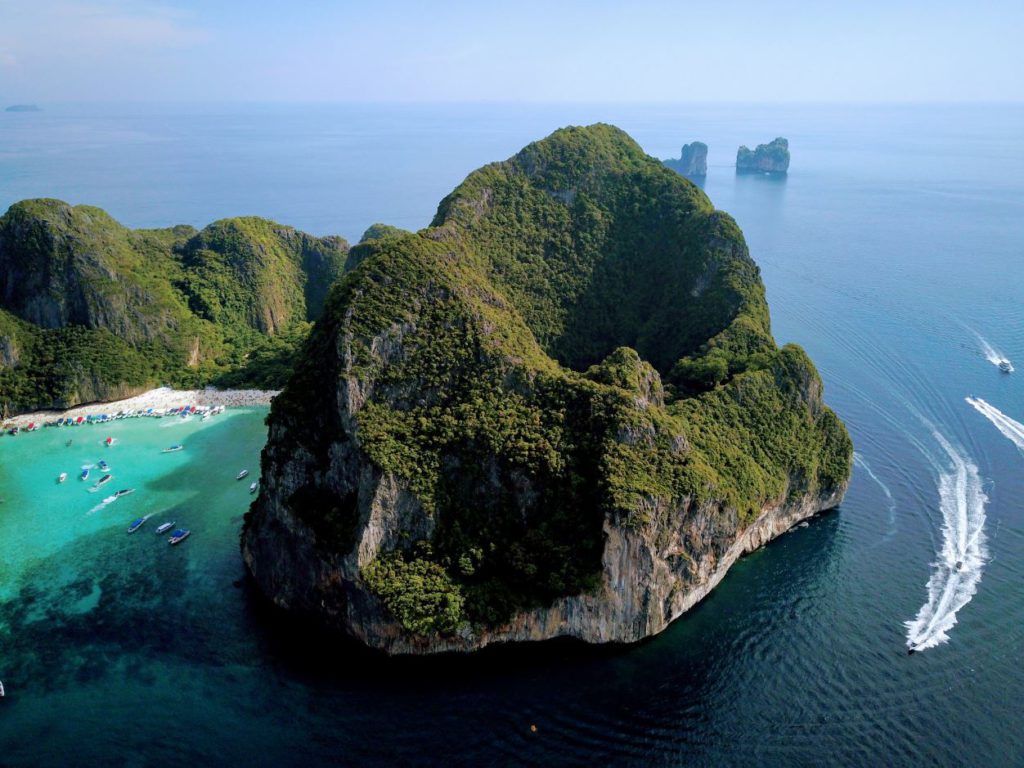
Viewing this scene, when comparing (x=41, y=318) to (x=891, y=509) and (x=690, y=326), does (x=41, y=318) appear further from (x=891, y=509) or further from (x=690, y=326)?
(x=891, y=509)

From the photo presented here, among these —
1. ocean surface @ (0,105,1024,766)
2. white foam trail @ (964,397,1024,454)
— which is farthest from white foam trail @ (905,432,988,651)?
white foam trail @ (964,397,1024,454)

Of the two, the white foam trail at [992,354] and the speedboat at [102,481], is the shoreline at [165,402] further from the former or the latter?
the white foam trail at [992,354]

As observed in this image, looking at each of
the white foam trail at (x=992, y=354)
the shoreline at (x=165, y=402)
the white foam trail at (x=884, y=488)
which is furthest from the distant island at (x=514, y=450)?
the white foam trail at (x=992, y=354)

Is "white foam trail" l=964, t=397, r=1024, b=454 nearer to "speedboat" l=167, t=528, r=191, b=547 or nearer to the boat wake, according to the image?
the boat wake

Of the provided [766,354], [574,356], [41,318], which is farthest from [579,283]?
[41,318]

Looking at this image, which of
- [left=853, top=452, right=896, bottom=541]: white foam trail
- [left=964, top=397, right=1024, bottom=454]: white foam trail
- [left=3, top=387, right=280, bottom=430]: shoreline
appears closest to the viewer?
[left=853, top=452, right=896, bottom=541]: white foam trail

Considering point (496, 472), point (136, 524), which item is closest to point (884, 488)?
point (496, 472)
